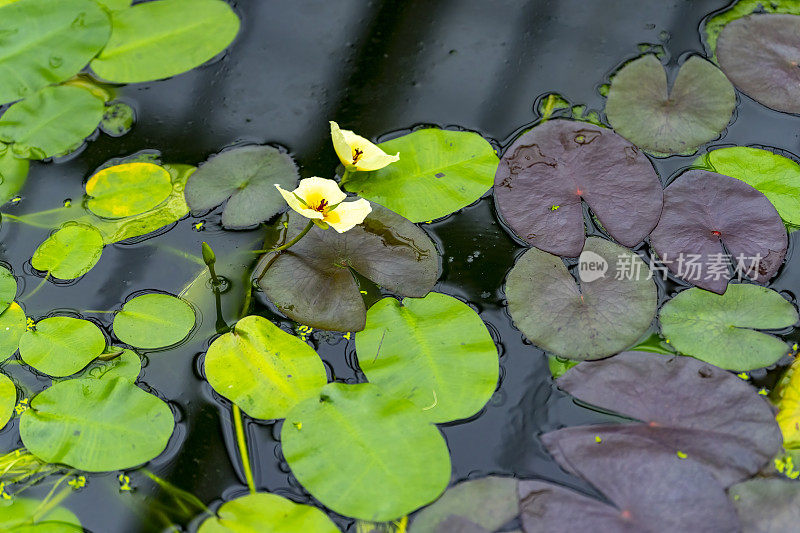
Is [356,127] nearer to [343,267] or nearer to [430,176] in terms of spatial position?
[430,176]

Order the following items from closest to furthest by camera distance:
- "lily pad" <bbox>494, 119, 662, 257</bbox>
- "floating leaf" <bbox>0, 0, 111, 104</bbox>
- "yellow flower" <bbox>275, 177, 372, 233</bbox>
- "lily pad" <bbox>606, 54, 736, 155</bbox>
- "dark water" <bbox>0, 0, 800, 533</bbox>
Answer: "dark water" <bbox>0, 0, 800, 533</bbox> < "yellow flower" <bbox>275, 177, 372, 233</bbox> < "lily pad" <bbox>494, 119, 662, 257</bbox> < "lily pad" <bbox>606, 54, 736, 155</bbox> < "floating leaf" <bbox>0, 0, 111, 104</bbox>

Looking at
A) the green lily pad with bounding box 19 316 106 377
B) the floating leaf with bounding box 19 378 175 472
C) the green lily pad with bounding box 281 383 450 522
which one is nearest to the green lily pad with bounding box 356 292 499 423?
the green lily pad with bounding box 281 383 450 522

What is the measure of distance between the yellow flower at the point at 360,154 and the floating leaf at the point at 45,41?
3.22ft

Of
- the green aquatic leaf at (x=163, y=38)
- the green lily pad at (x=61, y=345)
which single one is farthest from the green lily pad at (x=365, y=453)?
the green aquatic leaf at (x=163, y=38)

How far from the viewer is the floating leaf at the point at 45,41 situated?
6.99ft

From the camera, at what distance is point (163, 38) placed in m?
2.22

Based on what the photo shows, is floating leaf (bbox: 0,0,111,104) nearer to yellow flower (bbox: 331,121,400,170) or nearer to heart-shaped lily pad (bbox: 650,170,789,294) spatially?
yellow flower (bbox: 331,121,400,170)

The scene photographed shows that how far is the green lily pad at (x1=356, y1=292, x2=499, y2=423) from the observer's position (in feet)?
5.10

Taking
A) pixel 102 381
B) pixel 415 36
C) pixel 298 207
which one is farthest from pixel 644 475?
pixel 415 36

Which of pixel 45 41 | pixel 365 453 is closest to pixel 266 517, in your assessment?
pixel 365 453

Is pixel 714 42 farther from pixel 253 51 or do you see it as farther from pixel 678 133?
pixel 253 51

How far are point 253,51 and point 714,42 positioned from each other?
1.48m

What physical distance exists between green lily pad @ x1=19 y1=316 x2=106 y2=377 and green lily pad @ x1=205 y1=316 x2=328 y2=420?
296 mm

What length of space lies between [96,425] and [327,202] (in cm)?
74
